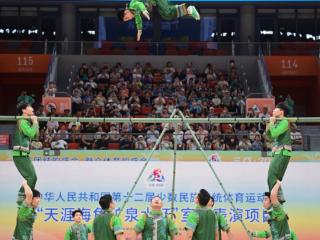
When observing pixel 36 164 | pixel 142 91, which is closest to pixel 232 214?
pixel 36 164

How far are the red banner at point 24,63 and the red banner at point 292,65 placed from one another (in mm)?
9839

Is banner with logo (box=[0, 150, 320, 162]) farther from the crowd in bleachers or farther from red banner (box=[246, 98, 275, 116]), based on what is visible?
red banner (box=[246, 98, 275, 116])

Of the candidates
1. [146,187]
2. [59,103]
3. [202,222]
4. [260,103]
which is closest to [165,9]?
[202,222]

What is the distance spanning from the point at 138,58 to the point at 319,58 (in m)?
7.87

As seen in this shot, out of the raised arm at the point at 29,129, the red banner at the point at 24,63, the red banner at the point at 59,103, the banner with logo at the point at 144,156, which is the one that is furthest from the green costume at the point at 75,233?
the red banner at the point at 24,63

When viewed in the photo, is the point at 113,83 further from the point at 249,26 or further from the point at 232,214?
the point at 232,214

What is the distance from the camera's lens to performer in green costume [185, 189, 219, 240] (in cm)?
1053

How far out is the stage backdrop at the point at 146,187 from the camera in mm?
15141

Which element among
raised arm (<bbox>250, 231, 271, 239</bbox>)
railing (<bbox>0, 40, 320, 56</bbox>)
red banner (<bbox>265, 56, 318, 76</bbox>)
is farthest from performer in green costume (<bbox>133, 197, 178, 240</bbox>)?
red banner (<bbox>265, 56, 318, 76</bbox>)

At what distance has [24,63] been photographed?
29422 mm

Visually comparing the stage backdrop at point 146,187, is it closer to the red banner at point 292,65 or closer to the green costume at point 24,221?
the green costume at point 24,221

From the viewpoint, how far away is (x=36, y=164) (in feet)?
50.1

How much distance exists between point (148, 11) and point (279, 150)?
3161 millimetres

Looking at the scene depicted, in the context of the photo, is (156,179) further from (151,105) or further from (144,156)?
(151,105)
